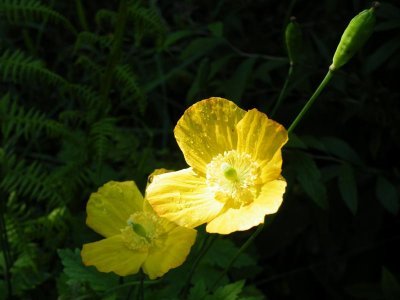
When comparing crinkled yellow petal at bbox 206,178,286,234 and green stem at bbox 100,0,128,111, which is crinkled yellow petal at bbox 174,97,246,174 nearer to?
crinkled yellow petal at bbox 206,178,286,234

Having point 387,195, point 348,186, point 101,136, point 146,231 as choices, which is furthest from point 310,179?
point 101,136

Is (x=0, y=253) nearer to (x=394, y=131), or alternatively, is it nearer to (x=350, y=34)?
(x=350, y=34)

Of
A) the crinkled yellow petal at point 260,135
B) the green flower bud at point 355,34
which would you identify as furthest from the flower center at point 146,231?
the green flower bud at point 355,34

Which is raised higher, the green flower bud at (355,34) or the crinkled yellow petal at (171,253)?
the green flower bud at (355,34)

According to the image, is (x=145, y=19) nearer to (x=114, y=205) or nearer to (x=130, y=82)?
(x=130, y=82)

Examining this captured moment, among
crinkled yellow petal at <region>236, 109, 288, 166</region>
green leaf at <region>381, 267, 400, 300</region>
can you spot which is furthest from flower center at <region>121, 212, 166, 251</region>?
green leaf at <region>381, 267, 400, 300</region>

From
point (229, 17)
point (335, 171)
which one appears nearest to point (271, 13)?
point (229, 17)

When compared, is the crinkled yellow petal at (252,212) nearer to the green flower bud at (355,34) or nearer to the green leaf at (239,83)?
the green flower bud at (355,34)
